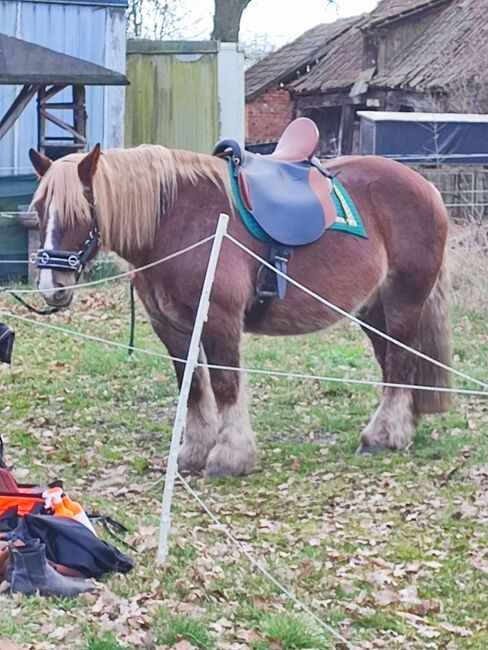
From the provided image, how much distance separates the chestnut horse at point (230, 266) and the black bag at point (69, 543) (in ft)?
5.58

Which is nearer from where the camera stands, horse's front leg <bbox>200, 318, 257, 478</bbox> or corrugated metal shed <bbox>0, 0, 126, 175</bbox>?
horse's front leg <bbox>200, 318, 257, 478</bbox>

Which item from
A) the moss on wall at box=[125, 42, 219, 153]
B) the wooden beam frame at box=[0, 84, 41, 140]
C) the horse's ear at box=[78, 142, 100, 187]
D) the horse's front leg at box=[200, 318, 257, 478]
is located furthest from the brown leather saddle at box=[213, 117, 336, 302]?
the moss on wall at box=[125, 42, 219, 153]

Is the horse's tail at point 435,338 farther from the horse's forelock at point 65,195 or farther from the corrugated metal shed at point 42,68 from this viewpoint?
the corrugated metal shed at point 42,68

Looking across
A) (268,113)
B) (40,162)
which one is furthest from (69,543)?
(268,113)

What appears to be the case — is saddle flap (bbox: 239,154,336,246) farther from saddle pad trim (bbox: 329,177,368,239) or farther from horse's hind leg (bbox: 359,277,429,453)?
horse's hind leg (bbox: 359,277,429,453)

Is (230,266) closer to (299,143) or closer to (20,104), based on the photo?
(299,143)

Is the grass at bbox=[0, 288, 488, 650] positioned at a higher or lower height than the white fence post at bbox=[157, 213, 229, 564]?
lower

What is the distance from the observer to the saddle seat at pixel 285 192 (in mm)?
6348

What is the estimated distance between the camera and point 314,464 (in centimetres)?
663

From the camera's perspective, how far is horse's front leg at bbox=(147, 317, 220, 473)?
6504 millimetres

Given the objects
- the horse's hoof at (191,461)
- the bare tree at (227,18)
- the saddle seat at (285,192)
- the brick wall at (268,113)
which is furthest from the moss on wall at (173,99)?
the horse's hoof at (191,461)

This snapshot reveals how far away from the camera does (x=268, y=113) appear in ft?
86.5

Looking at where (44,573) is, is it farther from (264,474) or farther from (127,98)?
(127,98)

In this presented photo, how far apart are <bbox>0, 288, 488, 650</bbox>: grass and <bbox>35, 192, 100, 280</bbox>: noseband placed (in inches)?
46.5
